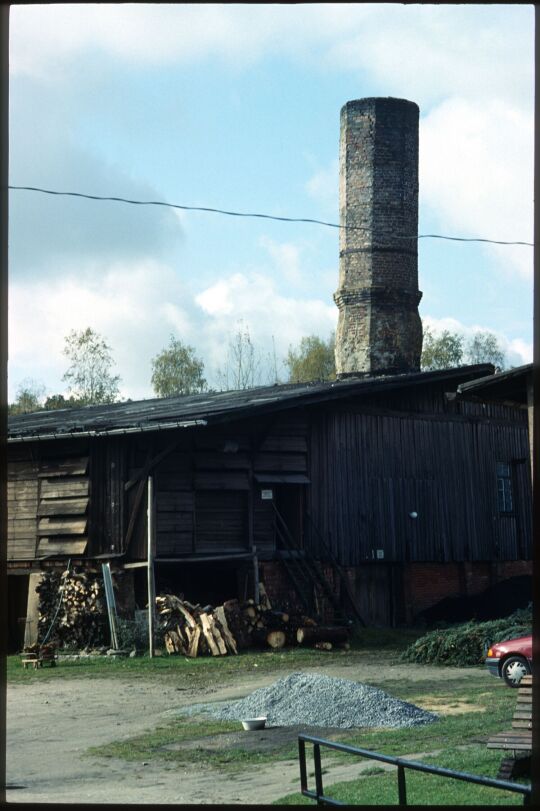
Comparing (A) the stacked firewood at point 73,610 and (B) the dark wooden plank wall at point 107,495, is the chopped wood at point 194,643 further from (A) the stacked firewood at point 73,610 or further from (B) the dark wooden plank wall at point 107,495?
(B) the dark wooden plank wall at point 107,495

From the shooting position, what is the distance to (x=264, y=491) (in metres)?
24.9

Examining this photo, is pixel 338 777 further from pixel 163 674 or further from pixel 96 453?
pixel 96 453

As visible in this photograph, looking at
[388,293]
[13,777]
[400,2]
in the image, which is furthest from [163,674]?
[388,293]

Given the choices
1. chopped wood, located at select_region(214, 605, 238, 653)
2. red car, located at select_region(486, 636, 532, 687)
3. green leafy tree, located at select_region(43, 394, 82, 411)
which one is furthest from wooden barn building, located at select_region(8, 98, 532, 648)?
green leafy tree, located at select_region(43, 394, 82, 411)

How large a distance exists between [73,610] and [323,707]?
1014cm

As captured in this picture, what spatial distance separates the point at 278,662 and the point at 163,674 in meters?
2.21

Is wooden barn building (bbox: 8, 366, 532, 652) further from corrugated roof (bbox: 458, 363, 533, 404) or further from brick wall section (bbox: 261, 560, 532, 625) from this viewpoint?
corrugated roof (bbox: 458, 363, 533, 404)

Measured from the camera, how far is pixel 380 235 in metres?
37.8

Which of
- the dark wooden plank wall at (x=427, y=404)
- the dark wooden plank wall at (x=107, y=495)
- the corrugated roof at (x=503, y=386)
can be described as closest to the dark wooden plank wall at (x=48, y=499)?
the dark wooden plank wall at (x=107, y=495)

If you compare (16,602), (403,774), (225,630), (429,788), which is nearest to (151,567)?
(225,630)

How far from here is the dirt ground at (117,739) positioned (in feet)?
33.2

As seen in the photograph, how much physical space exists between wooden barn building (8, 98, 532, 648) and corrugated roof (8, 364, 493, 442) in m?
0.07

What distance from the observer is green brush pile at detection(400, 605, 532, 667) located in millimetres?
19906

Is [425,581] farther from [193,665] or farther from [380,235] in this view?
[380,235]
